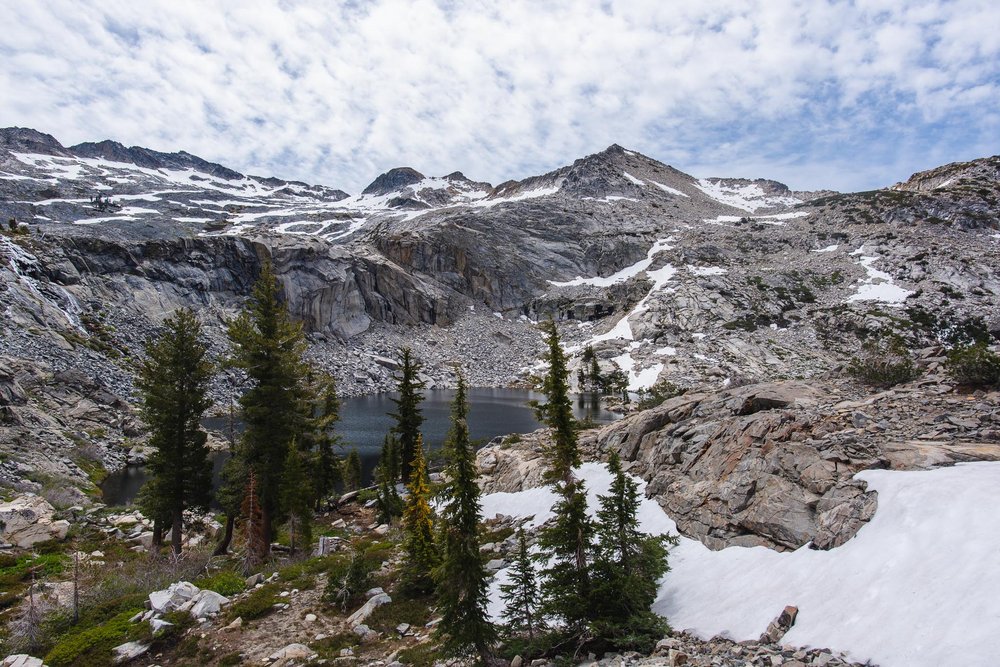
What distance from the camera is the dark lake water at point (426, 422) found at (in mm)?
39381

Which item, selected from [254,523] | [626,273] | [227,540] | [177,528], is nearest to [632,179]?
[626,273]

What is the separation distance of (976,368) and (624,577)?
13.5 metres

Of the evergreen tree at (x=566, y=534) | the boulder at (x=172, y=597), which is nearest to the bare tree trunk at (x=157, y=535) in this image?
the boulder at (x=172, y=597)

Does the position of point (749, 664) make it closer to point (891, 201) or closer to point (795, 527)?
point (795, 527)

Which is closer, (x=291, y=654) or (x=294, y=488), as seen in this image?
(x=291, y=654)

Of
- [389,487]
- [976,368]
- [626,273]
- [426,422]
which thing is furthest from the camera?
A: [626,273]

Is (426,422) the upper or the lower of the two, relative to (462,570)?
lower

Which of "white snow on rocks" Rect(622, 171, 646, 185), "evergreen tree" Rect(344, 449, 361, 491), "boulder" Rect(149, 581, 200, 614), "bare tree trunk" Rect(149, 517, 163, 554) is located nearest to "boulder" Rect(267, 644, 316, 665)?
"boulder" Rect(149, 581, 200, 614)

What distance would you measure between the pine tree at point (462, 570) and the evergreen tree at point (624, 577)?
2.77 meters

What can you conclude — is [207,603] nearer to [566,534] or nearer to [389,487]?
[566,534]

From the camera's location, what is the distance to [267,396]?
2078 cm

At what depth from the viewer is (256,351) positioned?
20.8m

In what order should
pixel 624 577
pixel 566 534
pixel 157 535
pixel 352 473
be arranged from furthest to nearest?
pixel 352 473 < pixel 157 535 < pixel 566 534 < pixel 624 577

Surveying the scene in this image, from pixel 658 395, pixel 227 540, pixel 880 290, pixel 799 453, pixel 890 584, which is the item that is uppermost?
pixel 880 290
